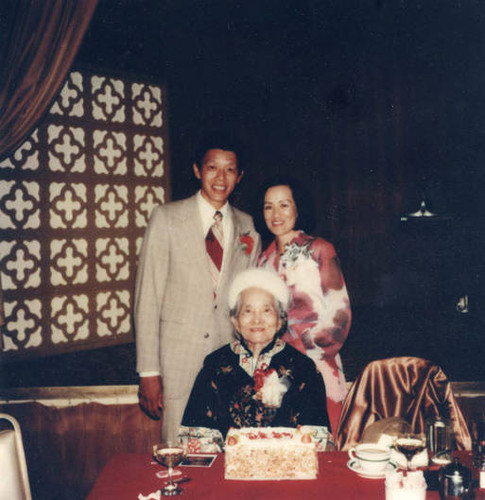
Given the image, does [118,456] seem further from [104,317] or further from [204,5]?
[204,5]

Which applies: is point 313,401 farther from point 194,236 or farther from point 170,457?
point 194,236

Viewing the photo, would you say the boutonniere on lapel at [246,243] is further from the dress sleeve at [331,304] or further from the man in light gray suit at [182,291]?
the dress sleeve at [331,304]

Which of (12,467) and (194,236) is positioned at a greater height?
(194,236)

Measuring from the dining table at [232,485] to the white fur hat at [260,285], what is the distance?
0.79m

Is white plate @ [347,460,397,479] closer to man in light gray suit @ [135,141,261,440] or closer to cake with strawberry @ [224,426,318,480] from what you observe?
cake with strawberry @ [224,426,318,480]

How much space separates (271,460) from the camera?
5.36ft

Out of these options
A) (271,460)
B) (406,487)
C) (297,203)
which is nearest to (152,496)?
(271,460)

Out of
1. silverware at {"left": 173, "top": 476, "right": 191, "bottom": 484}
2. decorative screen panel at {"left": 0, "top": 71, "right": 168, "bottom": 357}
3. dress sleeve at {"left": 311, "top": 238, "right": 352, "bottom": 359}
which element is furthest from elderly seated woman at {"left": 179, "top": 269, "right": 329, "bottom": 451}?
decorative screen panel at {"left": 0, "top": 71, "right": 168, "bottom": 357}

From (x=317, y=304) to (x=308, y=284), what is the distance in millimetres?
106

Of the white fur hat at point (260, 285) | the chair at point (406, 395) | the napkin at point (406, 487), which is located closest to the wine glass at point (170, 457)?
the napkin at point (406, 487)

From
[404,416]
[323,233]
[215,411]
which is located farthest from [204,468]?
[323,233]

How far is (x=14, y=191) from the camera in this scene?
3.10 m

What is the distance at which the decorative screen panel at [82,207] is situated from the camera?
306 cm

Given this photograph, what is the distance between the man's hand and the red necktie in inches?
20.5
